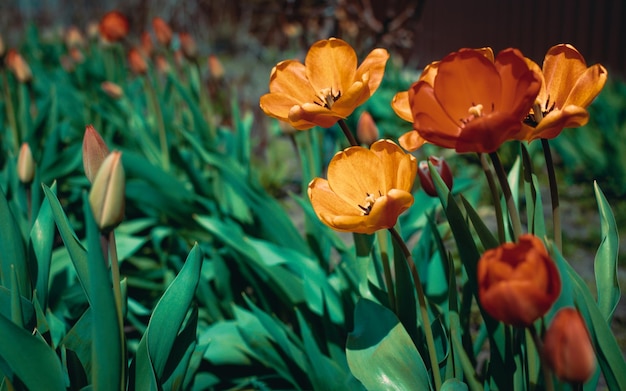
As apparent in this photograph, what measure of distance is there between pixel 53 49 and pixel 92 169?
15.8ft

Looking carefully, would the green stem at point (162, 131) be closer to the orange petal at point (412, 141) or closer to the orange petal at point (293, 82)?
the orange petal at point (293, 82)

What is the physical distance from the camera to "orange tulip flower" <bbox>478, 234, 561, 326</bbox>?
60 centimetres

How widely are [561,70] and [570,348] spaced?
432mm

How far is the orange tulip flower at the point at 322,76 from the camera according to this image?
38.4 inches

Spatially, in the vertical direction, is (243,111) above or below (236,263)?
below

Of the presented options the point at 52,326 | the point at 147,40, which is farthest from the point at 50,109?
the point at 52,326

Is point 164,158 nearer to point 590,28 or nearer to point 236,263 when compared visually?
point 236,263

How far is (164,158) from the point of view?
7.73ft

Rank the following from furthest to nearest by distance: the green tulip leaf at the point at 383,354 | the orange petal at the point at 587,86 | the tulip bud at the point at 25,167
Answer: the tulip bud at the point at 25,167
the green tulip leaf at the point at 383,354
the orange petal at the point at 587,86

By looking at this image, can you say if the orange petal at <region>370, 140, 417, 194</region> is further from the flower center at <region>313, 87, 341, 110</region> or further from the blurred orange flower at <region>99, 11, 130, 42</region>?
the blurred orange flower at <region>99, 11, 130, 42</region>

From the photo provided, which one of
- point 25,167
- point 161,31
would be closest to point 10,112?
point 161,31

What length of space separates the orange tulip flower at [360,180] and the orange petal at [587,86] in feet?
0.75

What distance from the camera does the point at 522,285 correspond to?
601 millimetres

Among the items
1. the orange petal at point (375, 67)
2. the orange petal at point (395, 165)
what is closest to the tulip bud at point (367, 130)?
the orange petal at point (375, 67)
